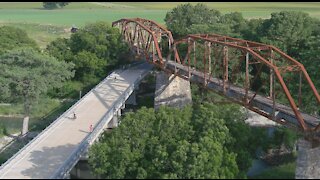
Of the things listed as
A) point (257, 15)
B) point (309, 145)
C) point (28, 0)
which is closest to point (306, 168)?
point (309, 145)

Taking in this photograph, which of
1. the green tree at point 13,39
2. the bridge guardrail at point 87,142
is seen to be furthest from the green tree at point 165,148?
the green tree at point 13,39

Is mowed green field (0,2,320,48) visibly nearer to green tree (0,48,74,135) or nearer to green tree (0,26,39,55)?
green tree (0,26,39,55)

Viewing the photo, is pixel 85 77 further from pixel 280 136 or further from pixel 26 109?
pixel 280 136

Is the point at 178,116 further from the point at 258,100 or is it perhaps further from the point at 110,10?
the point at 110,10

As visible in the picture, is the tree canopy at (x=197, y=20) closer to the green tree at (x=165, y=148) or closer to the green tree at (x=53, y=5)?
the green tree at (x=165, y=148)

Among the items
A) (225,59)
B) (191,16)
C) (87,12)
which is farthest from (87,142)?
(87,12)

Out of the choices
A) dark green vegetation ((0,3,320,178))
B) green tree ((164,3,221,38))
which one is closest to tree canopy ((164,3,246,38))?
green tree ((164,3,221,38))
